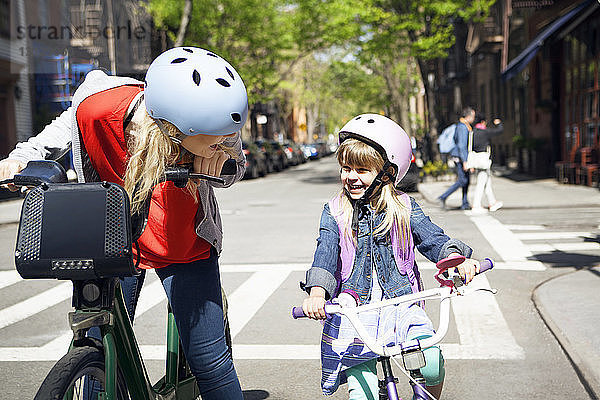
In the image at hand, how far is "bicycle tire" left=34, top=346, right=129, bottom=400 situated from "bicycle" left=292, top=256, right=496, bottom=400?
0.69 metres

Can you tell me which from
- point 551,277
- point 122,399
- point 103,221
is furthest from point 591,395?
point 551,277

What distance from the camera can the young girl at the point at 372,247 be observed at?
10.0ft

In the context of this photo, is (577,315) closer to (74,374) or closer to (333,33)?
(74,374)

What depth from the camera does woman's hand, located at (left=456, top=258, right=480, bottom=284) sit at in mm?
2809

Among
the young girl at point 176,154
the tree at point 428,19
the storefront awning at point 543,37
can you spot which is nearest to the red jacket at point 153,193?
the young girl at point 176,154

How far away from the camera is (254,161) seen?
31.3 meters

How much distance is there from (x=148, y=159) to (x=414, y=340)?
117 cm

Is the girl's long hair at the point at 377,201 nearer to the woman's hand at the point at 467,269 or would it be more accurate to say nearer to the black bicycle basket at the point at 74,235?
the woman's hand at the point at 467,269

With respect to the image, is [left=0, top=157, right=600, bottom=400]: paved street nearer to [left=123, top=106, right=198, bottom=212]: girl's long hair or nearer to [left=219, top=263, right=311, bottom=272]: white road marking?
[left=219, top=263, right=311, bottom=272]: white road marking

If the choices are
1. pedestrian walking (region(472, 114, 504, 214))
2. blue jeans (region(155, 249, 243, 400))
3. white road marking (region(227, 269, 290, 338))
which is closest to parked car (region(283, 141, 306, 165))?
pedestrian walking (region(472, 114, 504, 214))

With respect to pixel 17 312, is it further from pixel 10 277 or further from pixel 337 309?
pixel 337 309

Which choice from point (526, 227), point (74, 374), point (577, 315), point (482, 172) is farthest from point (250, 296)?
point (482, 172)

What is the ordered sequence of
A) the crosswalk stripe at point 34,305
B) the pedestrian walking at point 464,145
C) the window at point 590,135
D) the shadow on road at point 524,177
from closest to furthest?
the crosswalk stripe at point 34,305
the pedestrian walking at point 464,145
the window at point 590,135
the shadow on road at point 524,177

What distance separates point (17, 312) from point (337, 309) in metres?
5.29
